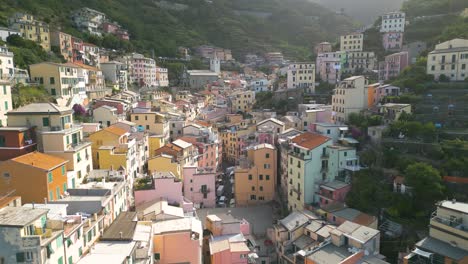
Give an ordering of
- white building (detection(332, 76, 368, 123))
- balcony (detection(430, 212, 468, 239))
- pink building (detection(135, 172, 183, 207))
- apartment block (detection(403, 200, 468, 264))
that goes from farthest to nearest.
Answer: white building (detection(332, 76, 368, 123)) < pink building (detection(135, 172, 183, 207)) < balcony (detection(430, 212, 468, 239)) < apartment block (detection(403, 200, 468, 264))

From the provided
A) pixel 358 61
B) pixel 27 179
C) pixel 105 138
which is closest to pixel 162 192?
pixel 105 138

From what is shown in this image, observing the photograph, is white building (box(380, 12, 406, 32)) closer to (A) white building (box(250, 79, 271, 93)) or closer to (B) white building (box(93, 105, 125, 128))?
(A) white building (box(250, 79, 271, 93))

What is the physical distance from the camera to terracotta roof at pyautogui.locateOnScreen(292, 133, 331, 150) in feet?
97.9

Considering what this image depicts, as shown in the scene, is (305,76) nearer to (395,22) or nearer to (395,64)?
(395,64)

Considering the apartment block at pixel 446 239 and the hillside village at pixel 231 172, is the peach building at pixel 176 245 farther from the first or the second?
the apartment block at pixel 446 239

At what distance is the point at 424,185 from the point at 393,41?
44296 millimetres

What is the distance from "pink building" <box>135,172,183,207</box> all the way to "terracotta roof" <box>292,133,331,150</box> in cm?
1160

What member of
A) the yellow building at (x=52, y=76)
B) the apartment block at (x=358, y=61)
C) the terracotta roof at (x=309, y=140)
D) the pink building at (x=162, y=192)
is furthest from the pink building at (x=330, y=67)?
the yellow building at (x=52, y=76)

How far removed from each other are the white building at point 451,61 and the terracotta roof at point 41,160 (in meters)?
42.9

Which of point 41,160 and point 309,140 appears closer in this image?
point 41,160

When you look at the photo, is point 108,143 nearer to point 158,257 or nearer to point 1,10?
point 158,257

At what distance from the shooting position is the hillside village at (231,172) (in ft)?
63.4

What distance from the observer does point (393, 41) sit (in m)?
62.0

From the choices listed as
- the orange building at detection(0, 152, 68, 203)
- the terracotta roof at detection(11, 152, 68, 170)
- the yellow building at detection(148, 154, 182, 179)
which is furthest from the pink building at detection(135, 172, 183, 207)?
the orange building at detection(0, 152, 68, 203)
